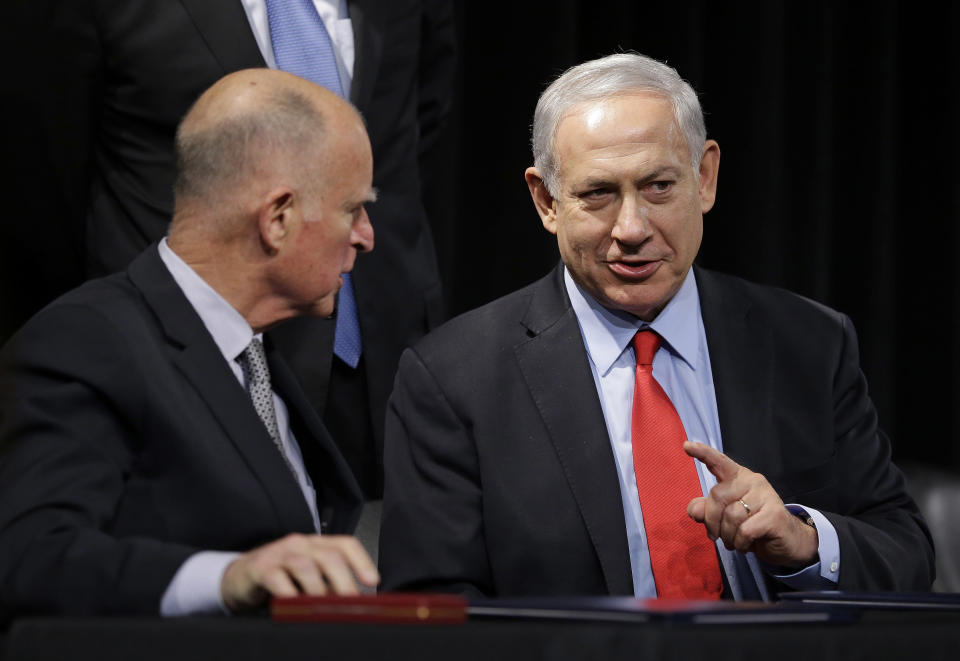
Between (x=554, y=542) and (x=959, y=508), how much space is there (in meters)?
0.97

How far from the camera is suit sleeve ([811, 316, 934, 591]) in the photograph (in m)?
1.68

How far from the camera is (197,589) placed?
116 centimetres

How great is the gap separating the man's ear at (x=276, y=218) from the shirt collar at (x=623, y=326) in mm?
530

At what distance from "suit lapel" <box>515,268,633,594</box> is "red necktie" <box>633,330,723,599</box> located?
0.04 meters

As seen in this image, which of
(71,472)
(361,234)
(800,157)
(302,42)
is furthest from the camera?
(800,157)

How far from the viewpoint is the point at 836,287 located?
11.3 feet

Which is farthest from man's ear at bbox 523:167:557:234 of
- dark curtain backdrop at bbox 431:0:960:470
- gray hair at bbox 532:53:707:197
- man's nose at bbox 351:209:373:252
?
dark curtain backdrop at bbox 431:0:960:470

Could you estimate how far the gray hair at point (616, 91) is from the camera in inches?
73.0

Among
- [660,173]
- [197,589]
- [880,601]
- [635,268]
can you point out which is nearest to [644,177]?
[660,173]

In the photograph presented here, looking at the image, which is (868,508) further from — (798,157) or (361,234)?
(798,157)

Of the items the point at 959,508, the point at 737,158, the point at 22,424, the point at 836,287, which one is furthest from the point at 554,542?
the point at 836,287

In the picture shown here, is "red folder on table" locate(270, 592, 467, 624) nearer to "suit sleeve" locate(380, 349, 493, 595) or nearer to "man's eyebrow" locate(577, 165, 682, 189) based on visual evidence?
"suit sleeve" locate(380, 349, 493, 595)

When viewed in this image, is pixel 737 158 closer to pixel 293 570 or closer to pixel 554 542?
pixel 554 542

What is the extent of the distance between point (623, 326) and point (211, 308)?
635 millimetres
